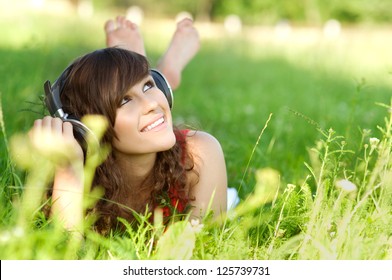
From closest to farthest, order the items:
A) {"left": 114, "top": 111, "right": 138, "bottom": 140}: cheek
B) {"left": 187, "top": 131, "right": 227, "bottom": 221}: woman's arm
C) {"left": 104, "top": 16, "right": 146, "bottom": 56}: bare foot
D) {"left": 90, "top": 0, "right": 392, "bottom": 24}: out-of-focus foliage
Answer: {"left": 114, "top": 111, "right": 138, "bottom": 140}: cheek < {"left": 187, "top": 131, "right": 227, "bottom": 221}: woman's arm < {"left": 104, "top": 16, "right": 146, "bottom": 56}: bare foot < {"left": 90, "top": 0, "right": 392, "bottom": 24}: out-of-focus foliage

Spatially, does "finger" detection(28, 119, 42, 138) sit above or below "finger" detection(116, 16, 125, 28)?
below

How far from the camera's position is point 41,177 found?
8.09 feet

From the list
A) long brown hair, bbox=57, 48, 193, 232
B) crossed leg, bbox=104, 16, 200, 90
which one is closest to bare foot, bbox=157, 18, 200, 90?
crossed leg, bbox=104, 16, 200, 90

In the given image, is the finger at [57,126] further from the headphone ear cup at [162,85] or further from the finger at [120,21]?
the finger at [120,21]

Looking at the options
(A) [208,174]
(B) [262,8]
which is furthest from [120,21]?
(B) [262,8]

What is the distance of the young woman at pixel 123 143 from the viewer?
2.67 m

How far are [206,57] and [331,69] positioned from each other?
286 cm

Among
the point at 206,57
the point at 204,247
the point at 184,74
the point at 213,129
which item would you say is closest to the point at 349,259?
the point at 204,247

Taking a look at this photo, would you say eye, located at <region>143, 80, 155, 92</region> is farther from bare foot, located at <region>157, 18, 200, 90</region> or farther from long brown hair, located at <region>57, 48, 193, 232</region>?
bare foot, located at <region>157, 18, 200, 90</region>

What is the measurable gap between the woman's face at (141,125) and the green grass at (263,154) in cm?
32

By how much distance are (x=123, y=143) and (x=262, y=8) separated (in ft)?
139

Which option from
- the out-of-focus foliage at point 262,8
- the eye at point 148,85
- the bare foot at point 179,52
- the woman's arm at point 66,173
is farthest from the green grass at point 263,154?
the out-of-focus foliage at point 262,8

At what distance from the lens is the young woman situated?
2.67m

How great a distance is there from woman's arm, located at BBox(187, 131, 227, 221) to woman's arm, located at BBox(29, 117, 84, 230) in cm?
65
